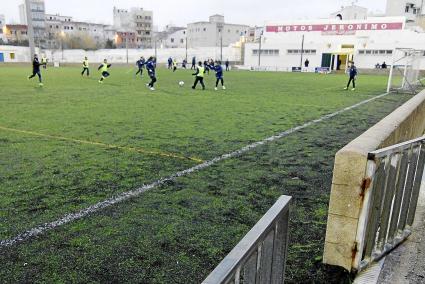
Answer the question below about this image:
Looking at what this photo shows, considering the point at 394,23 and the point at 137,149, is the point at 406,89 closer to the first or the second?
the point at 137,149

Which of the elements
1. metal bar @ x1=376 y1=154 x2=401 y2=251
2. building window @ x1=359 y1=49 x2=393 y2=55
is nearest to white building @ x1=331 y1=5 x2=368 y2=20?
building window @ x1=359 y1=49 x2=393 y2=55

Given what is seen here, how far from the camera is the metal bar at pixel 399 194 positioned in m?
3.53

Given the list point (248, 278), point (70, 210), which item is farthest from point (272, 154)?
point (248, 278)

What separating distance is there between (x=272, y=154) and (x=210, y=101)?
28.0 feet

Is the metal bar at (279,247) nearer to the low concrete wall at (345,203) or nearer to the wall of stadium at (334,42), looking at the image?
the low concrete wall at (345,203)

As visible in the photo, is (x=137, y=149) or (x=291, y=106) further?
(x=291, y=106)

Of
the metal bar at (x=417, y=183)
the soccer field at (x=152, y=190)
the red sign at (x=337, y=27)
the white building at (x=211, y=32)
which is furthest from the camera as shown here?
the white building at (x=211, y=32)

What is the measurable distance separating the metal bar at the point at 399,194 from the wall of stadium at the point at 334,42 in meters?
51.7

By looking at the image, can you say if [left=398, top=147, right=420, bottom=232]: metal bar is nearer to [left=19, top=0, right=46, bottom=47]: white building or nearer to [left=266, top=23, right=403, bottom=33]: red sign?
[left=266, top=23, right=403, bottom=33]: red sign

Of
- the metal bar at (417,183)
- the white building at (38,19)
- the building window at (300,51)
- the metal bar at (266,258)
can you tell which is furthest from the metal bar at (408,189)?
the white building at (38,19)

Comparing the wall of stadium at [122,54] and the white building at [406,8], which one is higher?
the white building at [406,8]

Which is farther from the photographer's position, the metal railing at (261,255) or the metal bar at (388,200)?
the metal bar at (388,200)

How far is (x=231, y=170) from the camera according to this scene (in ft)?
19.5

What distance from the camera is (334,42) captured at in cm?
5659
